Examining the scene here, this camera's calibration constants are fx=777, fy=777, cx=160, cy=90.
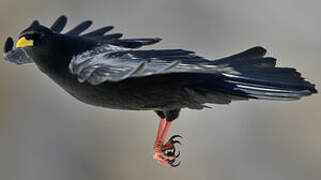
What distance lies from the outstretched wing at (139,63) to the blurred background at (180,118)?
2.45 metres

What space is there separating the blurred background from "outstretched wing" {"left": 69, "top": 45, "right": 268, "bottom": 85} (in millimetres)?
2447

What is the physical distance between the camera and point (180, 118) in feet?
20.2

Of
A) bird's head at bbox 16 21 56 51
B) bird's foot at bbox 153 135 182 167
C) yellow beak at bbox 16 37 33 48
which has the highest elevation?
bird's head at bbox 16 21 56 51

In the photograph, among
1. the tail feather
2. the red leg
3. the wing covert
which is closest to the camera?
the wing covert

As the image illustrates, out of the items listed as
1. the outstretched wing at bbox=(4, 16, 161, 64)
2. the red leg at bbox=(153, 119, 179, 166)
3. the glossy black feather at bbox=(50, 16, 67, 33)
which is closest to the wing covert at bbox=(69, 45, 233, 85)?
the outstretched wing at bbox=(4, 16, 161, 64)

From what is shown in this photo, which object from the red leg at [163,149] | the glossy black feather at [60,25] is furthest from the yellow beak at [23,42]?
the glossy black feather at [60,25]

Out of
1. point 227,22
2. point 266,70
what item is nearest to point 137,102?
point 266,70

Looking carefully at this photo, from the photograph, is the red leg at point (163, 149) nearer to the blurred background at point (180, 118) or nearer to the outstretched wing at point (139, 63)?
the outstretched wing at point (139, 63)

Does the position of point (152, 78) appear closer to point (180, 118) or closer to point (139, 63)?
point (139, 63)

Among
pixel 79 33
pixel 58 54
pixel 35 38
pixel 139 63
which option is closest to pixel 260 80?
pixel 139 63

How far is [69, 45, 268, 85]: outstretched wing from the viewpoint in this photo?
10.2ft

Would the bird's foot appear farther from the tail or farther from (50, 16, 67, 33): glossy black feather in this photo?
(50, 16, 67, 33): glossy black feather

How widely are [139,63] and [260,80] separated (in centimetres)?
66

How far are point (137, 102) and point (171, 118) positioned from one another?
327 millimetres
